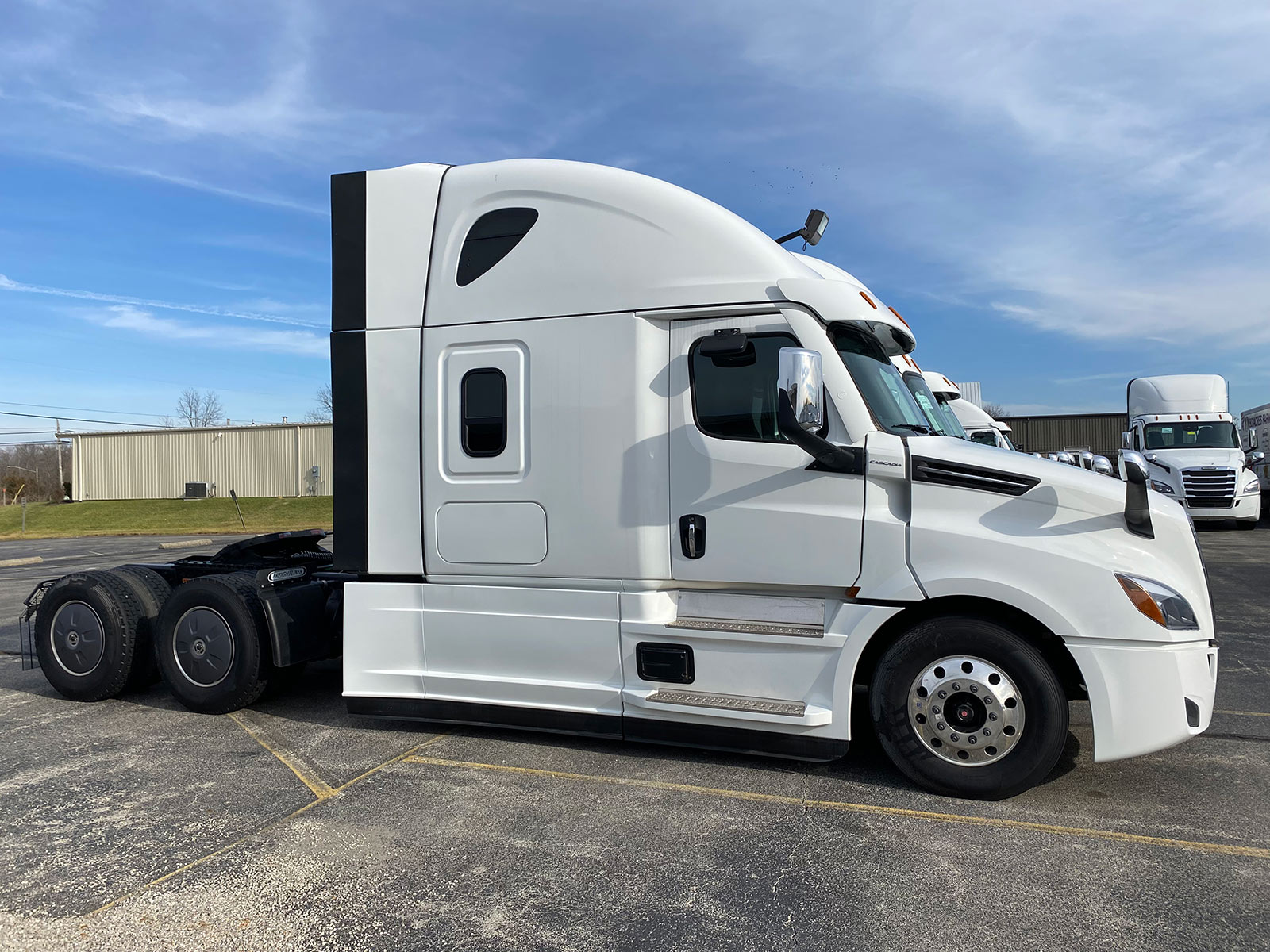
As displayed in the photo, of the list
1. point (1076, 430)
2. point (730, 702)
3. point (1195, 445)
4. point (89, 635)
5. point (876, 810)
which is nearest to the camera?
point (876, 810)

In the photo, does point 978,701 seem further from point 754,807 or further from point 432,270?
point 432,270

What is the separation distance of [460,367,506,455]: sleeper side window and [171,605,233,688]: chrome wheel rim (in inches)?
92.0

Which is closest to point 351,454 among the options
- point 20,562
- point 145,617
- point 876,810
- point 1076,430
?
point 145,617

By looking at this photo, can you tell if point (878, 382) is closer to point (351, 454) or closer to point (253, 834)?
point (351, 454)

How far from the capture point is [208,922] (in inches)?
130

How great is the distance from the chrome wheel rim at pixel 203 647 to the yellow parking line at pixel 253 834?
1.66 metres

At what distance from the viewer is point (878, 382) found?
15.8 ft

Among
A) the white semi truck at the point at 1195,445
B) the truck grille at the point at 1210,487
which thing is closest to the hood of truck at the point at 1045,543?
the white semi truck at the point at 1195,445

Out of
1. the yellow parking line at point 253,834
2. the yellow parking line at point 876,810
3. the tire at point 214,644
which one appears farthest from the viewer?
the tire at point 214,644

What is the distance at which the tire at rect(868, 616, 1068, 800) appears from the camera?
4246 millimetres

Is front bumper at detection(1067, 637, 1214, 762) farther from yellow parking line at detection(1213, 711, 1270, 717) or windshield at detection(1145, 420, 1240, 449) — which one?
windshield at detection(1145, 420, 1240, 449)

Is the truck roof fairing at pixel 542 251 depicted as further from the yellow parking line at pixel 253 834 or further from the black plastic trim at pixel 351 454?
the yellow parking line at pixel 253 834

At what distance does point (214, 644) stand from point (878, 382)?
15.5ft

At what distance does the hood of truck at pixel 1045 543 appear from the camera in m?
4.16
